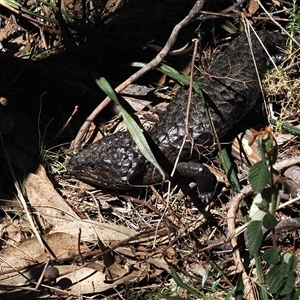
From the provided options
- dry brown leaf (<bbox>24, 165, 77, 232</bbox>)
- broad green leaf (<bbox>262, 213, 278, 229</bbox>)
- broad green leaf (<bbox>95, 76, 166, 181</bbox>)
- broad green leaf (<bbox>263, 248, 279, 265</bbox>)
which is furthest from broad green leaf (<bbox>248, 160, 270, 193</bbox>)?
dry brown leaf (<bbox>24, 165, 77, 232</bbox>)

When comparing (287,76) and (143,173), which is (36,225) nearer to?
(143,173)

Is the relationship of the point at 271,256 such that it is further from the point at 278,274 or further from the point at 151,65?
the point at 151,65

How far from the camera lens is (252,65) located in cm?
480

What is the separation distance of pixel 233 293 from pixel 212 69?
5.79 ft

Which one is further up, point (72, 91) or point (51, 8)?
point (51, 8)

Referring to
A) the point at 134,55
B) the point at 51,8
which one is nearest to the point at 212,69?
the point at 134,55

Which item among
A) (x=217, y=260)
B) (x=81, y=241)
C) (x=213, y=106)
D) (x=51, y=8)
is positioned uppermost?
(x=51, y=8)

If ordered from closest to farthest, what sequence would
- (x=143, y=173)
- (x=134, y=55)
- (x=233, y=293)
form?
(x=233, y=293) → (x=143, y=173) → (x=134, y=55)

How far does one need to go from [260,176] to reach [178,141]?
1581 millimetres

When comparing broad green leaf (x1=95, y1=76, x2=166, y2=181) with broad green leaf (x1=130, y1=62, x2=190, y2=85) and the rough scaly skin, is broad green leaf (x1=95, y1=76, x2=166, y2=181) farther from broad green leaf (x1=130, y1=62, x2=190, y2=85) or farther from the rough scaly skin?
broad green leaf (x1=130, y1=62, x2=190, y2=85)

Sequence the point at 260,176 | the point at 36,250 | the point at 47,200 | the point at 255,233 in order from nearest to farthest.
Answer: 1. the point at 260,176
2. the point at 255,233
3. the point at 36,250
4. the point at 47,200

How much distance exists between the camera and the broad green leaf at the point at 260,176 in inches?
117

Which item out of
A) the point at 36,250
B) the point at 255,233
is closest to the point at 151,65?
the point at 36,250

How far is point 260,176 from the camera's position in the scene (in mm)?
2973
